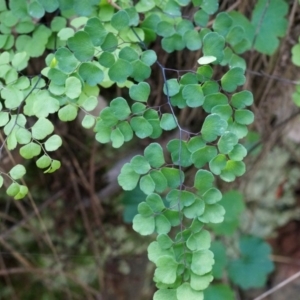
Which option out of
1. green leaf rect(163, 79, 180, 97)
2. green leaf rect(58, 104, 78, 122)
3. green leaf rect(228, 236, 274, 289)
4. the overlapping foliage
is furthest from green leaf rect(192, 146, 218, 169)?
green leaf rect(228, 236, 274, 289)

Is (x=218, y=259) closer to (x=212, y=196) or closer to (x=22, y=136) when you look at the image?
(x=212, y=196)

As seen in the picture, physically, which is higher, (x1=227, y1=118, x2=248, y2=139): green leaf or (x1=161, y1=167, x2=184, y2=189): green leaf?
(x1=227, y1=118, x2=248, y2=139): green leaf

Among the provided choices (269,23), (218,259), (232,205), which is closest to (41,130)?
(269,23)

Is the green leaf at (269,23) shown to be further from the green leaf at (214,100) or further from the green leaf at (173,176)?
the green leaf at (173,176)

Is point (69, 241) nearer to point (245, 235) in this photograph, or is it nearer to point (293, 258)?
point (245, 235)

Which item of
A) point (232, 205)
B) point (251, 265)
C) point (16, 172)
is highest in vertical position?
point (16, 172)

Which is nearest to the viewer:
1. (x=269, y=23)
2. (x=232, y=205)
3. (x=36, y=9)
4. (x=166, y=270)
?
(x=166, y=270)

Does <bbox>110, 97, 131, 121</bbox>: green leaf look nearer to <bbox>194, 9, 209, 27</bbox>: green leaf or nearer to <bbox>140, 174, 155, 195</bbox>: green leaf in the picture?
<bbox>140, 174, 155, 195</bbox>: green leaf
